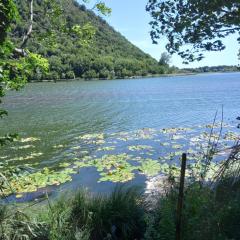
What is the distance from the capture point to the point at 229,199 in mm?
6473

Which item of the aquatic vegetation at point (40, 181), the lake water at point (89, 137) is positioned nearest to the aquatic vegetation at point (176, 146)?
the lake water at point (89, 137)

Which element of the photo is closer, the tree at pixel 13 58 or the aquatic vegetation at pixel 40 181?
the tree at pixel 13 58

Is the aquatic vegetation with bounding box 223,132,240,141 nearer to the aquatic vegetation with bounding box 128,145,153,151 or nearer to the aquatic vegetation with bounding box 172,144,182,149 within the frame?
the aquatic vegetation with bounding box 172,144,182,149

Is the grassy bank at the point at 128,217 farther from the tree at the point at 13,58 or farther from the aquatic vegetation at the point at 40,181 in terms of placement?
the aquatic vegetation at the point at 40,181

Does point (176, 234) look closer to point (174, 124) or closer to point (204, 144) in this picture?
point (204, 144)

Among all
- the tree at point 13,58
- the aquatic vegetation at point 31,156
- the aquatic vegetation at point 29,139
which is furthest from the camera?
the aquatic vegetation at point 29,139

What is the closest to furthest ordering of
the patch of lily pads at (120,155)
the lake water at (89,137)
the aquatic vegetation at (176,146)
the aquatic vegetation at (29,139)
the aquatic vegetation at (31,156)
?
the patch of lily pads at (120,155) → the lake water at (89,137) → the aquatic vegetation at (31,156) → the aquatic vegetation at (176,146) → the aquatic vegetation at (29,139)

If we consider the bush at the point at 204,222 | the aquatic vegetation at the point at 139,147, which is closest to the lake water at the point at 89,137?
the aquatic vegetation at the point at 139,147

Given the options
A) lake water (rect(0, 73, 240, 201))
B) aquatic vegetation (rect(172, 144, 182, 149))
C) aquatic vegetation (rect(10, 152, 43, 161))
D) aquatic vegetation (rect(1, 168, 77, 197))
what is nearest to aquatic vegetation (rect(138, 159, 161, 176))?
lake water (rect(0, 73, 240, 201))

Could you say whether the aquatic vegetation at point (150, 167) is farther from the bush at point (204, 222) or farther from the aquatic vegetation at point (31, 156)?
the bush at point (204, 222)

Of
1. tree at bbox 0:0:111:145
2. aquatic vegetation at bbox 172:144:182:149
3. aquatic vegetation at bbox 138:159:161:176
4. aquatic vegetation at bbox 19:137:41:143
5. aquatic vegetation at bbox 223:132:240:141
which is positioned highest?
tree at bbox 0:0:111:145

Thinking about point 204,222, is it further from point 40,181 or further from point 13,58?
point 40,181

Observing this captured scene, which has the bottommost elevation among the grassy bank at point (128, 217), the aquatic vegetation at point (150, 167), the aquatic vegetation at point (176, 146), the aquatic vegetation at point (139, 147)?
the aquatic vegetation at point (139, 147)

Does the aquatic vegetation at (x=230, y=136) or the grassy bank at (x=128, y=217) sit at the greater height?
the grassy bank at (x=128, y=217)
